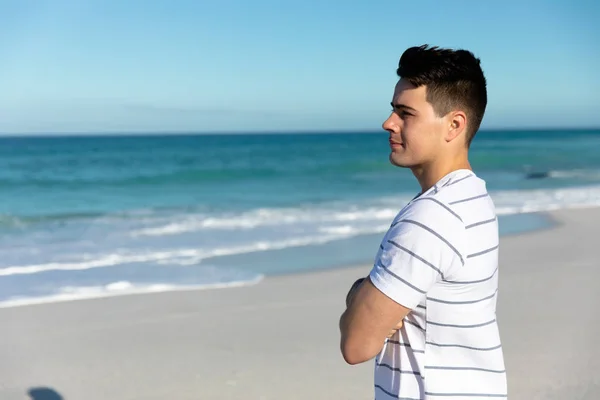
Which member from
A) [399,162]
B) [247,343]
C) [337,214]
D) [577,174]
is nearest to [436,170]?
[399,162]

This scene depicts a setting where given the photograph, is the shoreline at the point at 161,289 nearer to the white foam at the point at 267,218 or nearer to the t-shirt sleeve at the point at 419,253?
the white foam at the point at 267,218

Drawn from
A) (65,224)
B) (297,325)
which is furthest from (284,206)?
(297,325)

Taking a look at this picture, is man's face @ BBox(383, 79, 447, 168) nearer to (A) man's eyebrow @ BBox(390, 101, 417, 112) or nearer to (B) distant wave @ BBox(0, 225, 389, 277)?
(A) man's eyebrow @ BBox(390, 101, 417, 112)

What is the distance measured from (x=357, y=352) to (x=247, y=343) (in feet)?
14.4

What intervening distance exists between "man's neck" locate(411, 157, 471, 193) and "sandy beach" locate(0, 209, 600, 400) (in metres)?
3.28

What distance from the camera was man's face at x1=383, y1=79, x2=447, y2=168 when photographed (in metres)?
1.81

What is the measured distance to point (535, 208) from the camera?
1573 centimetres

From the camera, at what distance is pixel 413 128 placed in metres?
1.82

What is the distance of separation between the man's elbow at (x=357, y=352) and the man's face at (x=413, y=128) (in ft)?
1.58

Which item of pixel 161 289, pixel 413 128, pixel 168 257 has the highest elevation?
pixel 413 128

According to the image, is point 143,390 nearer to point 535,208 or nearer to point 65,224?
point 65,224

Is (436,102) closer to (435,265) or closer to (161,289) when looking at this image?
(435,265)

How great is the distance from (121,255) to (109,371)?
5.09 metres

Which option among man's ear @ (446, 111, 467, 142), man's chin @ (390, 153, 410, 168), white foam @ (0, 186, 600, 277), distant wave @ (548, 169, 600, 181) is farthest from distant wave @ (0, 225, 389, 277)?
distant wave @ (548, 169, 600, 181)
